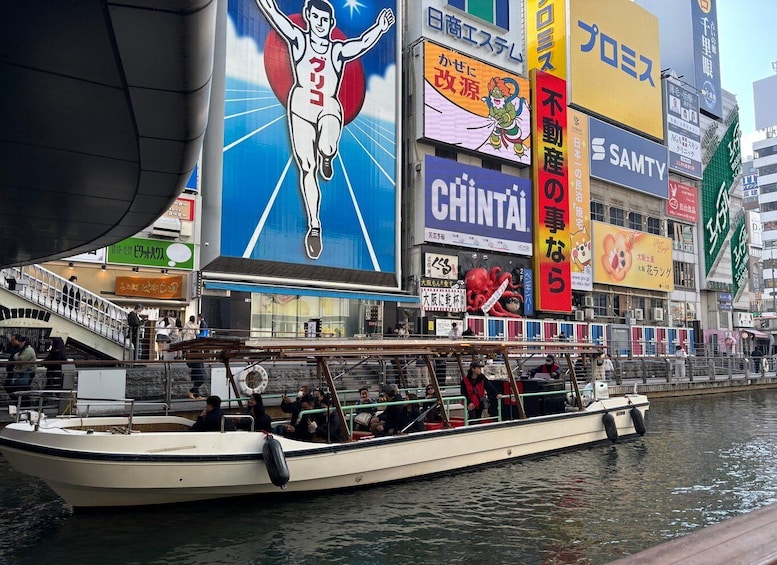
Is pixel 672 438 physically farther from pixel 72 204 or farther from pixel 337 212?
pixel 337 212

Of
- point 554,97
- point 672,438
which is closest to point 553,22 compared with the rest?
point 554,97

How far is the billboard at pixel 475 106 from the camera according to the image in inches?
1292

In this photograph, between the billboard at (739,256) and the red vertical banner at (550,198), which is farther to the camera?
the billboard at (739,256)

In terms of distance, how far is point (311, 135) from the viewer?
28.6 metres

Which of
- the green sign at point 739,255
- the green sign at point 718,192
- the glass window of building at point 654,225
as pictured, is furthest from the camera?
the green sign at point 739,255

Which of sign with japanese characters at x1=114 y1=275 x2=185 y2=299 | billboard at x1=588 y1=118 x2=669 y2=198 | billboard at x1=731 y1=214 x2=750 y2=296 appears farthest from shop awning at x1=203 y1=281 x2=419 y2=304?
billboard at x1=731 y1=214 x2=750 y2=296

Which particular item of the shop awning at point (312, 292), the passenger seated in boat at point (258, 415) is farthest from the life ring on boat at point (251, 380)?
the shop awning at point (312, 292)

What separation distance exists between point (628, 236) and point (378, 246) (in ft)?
67.7

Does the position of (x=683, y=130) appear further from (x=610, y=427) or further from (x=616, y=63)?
(x=610, y=427)

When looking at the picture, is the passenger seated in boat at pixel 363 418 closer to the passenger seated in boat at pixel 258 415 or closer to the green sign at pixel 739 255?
the passenger seated in boat at pixel 258 415

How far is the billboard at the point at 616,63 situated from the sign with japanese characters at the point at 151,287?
27531mm

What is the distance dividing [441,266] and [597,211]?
15.2 meters

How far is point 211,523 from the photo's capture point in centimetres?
897

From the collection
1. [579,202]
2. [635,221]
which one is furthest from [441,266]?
[635,221]
